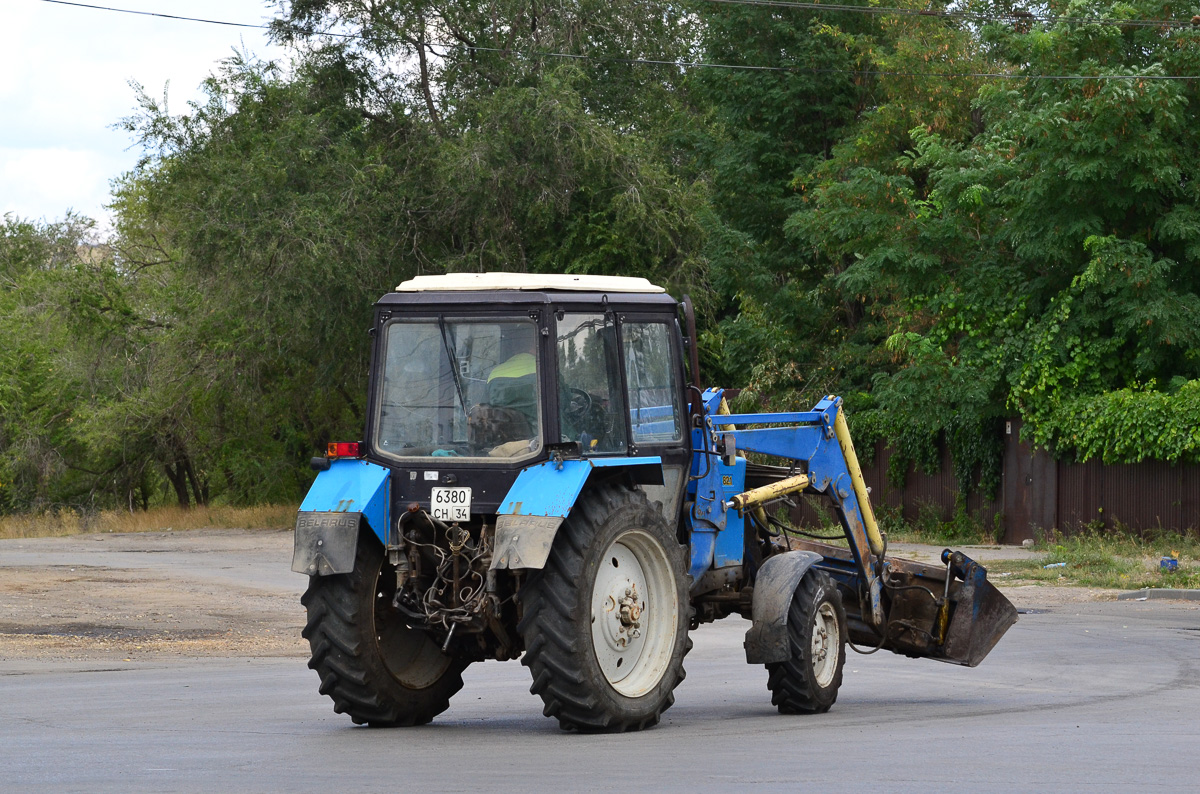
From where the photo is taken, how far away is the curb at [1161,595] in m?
21.6

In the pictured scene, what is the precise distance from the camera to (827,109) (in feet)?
129

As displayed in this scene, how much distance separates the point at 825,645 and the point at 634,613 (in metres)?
1.99

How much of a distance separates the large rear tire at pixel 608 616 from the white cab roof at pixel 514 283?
136 cm

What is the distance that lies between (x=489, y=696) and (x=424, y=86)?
28.7 metres

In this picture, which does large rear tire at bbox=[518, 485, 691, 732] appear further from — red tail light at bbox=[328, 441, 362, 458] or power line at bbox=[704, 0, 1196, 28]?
power line at bbox=[704, 0, 1196, 28]

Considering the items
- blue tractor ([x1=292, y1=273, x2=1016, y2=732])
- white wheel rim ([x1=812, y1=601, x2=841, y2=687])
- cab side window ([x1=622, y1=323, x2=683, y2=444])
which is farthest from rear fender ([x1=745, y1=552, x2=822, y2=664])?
cab side window ([x1=622, y1=323, x2=683, y2=444])

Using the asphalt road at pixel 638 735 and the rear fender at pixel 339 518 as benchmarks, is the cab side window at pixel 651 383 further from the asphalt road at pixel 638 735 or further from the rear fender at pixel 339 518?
the asphalt road at pixel 638 735

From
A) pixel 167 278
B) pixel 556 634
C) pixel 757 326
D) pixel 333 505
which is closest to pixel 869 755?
pixel 556 634

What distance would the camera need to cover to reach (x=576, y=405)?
386 inches

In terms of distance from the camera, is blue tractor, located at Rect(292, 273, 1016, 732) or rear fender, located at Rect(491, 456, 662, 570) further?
blue tractor, located at Rect(292, 273, 1016, 732)

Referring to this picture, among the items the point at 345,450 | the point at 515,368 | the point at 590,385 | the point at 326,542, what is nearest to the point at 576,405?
the point at 590,385

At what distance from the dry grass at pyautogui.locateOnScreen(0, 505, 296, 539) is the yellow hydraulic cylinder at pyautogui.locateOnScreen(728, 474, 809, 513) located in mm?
30369

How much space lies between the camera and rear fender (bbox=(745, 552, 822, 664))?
10.4 metres

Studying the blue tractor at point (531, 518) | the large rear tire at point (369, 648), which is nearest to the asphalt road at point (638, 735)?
the large rear tire at point (369, 648)
